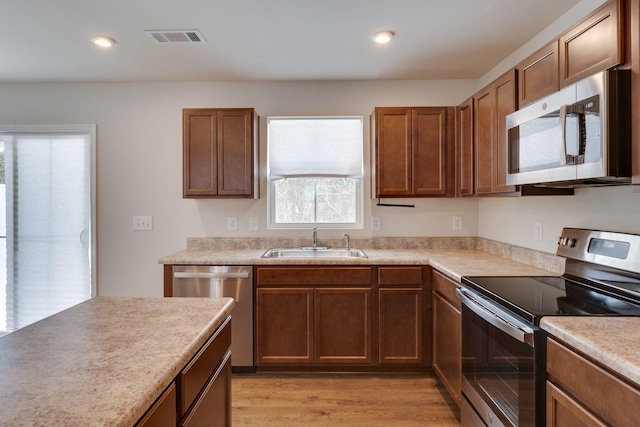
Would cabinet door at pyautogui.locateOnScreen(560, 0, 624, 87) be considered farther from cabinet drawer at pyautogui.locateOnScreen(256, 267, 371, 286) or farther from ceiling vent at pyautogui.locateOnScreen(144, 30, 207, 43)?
ceiling vent at pyautogui.locateOnScreen(144, 30, 207, 43)

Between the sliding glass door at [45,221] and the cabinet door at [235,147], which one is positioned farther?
the sliding glass door at [45,221]

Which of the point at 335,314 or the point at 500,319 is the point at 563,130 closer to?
the point at 500,319

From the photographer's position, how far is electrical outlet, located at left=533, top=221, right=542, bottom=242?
2412 mm

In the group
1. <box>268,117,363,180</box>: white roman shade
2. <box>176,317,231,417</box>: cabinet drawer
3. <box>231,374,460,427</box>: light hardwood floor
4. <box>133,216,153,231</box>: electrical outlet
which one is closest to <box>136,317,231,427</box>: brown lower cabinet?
<box>176,317,231,417</box>: cabinet drawer

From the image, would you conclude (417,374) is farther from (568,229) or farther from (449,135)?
(449,135)

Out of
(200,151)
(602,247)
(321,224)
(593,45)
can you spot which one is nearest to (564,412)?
(602,247)

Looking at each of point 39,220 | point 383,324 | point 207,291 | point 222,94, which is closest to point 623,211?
point 383,324

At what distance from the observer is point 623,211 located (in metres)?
1.77

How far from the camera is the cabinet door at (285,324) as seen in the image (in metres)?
2.69

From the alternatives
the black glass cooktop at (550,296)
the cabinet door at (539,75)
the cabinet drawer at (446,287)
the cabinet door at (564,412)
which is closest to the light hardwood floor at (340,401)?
the cabinet drawer at (446,287)

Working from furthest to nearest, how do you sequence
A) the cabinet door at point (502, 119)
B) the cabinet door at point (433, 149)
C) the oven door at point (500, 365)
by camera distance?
the cabinet door at point (433, 149) < the cabinet door at point (502, 119) < the oven door at point (500, 365)

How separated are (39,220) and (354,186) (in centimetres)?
294

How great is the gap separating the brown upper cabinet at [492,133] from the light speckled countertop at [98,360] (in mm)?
1802

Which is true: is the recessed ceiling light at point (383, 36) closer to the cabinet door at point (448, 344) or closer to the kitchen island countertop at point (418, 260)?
the kitchen island countertop at point (418, 260)
